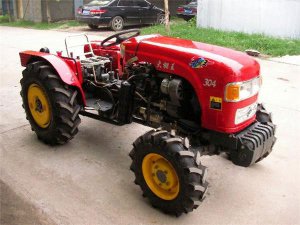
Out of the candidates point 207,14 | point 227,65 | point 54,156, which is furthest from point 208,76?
point 207,14

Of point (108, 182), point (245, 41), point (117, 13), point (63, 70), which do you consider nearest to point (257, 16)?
point (245, 41)

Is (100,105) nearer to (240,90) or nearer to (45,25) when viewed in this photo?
(240,90)

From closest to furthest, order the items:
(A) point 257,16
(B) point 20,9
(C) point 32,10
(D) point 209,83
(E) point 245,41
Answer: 1. (D) point 209,83
2. (E) point 245,41
3. (A) point 257,16
4. (C) point 32,10
5. (B) point 20,9

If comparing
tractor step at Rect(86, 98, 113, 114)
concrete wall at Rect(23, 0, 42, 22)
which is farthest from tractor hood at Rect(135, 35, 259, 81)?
concrete wall at Rect(23, 0, 42, 22)

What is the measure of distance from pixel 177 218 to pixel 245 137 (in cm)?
93

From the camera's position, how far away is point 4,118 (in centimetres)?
525

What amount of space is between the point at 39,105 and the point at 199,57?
2108 millimetres

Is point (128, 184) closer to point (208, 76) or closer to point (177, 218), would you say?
point (177, 218)

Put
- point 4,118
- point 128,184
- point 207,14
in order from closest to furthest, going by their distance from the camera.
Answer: point 128,184
point 4,118
point 207,14

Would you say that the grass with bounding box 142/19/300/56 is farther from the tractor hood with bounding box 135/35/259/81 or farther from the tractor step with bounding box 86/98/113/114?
the tractor hood with bounding box 135/35/259/81

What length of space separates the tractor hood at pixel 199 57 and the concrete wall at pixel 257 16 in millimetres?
9444

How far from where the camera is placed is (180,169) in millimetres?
2979

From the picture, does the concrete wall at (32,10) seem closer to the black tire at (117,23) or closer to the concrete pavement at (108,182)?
the black tire at (117,23)

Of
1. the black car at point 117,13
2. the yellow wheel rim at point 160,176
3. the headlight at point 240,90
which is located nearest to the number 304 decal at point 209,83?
the headlight at point 240,90
